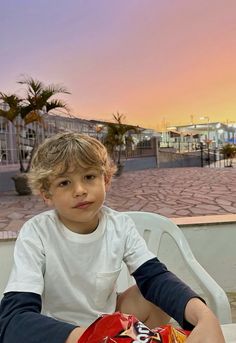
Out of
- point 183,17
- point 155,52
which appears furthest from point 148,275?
point 155,52

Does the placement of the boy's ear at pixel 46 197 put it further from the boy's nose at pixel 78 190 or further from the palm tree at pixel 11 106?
the palm tree at pixel 11 106

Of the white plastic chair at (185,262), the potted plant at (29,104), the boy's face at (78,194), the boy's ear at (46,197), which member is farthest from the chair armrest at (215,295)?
the potted plant at (29,104)

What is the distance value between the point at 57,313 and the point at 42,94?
20.3 feet

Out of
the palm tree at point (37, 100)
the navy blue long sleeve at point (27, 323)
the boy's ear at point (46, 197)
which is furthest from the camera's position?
the palm tree at point (37, 100)

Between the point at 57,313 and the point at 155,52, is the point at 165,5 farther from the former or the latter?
the point at 57,313

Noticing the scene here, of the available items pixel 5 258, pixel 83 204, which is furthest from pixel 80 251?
pixel 5 258

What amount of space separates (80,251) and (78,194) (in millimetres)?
154

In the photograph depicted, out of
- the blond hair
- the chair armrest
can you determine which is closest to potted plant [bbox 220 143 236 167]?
the chair armrest

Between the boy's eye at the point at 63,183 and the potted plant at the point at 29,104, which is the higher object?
the potted plant at the point at 29,104

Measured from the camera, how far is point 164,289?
2.85 ft

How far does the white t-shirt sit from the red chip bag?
0.34 m

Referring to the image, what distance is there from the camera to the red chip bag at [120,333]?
527 millimetres

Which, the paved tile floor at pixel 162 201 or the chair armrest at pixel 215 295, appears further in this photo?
the paved tile floor at pixel 162 201

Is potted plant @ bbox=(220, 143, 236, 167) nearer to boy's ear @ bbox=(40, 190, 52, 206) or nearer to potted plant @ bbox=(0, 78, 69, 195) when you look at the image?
potted plant @ bbox=(0, 78, 69, 195)
